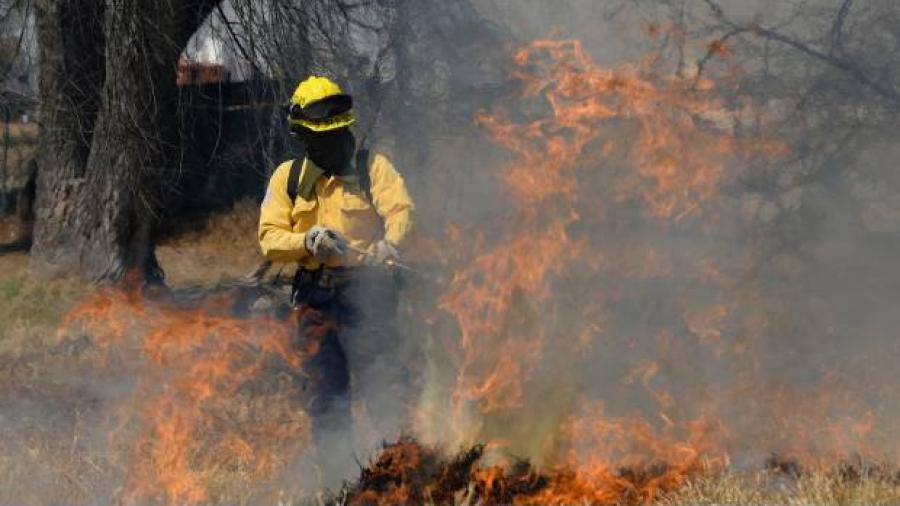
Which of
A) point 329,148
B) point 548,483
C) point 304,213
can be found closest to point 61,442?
point 304,213

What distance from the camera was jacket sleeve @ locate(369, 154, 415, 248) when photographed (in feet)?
16.6

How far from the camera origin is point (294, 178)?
5078 mm

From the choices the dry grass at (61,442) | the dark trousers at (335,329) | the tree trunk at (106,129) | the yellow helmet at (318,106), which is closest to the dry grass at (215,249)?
the dry grass at (61,442)

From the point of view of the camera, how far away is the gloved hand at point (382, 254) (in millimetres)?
5027

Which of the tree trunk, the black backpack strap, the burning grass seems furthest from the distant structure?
the burning grass

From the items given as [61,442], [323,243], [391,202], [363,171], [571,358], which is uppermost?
[363,171]

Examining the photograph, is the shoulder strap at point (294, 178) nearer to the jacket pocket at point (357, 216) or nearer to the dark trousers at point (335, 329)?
the jacket pocket at point (357, 216)

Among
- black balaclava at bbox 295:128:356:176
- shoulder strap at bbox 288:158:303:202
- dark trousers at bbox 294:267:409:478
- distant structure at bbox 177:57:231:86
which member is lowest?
dark trousers at bbox 294:267:409:478

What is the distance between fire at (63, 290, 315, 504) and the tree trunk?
247cm

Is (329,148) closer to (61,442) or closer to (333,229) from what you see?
(333,229)

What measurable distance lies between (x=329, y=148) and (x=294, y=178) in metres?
0.23

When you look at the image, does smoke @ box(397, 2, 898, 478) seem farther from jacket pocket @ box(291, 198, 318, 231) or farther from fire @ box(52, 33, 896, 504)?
jacket pocket @ box(291, 198, 318, 231)

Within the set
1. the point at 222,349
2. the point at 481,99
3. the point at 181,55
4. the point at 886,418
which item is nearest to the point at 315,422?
the point at 222,349

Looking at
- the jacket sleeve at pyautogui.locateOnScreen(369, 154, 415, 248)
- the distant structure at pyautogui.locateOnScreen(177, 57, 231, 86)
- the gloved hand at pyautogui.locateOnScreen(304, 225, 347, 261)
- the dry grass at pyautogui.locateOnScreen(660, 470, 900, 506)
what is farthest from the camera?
the distant structure at pyautogui.locateOnScreen(177, 57, 231, 86)
